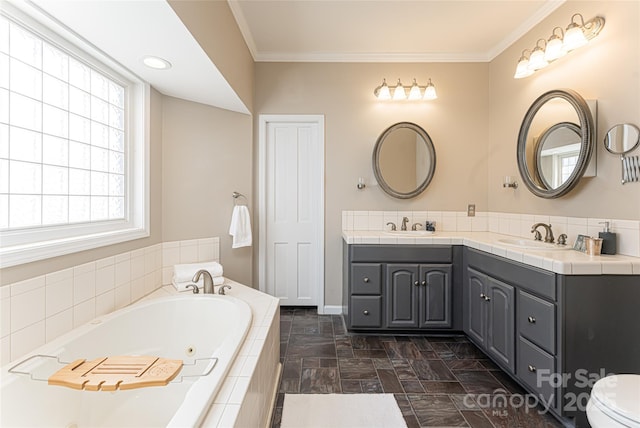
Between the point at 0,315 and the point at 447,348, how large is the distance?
2799mm

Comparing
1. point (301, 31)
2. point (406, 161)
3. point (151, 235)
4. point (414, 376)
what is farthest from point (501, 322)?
point (301, 31)

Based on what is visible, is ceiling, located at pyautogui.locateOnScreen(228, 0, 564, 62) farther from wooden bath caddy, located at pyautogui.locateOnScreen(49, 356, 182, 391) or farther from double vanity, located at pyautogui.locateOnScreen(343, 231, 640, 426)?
wooden bath caddy, located at pyautogui.locateOnScreen(49, 356, 182, 391)

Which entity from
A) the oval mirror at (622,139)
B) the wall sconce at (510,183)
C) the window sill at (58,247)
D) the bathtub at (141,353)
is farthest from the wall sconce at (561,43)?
the window sill at (58,247)

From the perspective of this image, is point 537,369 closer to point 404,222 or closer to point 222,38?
point 404,222

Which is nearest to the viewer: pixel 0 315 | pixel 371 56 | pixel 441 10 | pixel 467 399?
pixel 0 315

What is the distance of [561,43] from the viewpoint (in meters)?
2.13

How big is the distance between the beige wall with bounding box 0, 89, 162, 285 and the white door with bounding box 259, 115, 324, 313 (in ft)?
3.35

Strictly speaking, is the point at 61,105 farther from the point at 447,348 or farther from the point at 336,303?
the point at 447,348

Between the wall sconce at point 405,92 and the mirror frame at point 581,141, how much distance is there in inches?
35.4

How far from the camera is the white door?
10.6ft

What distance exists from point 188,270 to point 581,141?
9.76ft

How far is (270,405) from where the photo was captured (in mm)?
1684

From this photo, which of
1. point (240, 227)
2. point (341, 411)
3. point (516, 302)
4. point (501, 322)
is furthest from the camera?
point (240, 227)

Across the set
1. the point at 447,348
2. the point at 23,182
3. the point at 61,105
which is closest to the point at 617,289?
the point at 447,348
